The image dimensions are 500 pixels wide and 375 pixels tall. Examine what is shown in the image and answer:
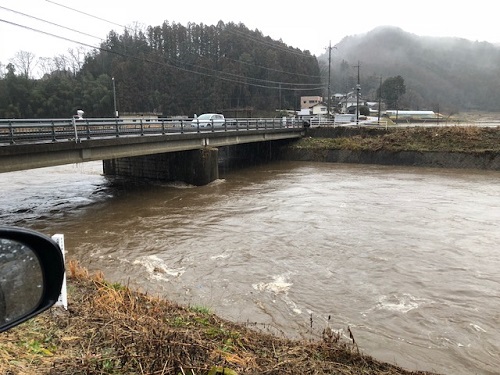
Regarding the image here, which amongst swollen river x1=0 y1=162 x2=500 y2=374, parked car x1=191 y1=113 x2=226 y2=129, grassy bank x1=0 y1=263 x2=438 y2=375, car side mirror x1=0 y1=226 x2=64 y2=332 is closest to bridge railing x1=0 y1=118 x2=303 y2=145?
parked car x1=191 y1=113 x2=226 y2=129

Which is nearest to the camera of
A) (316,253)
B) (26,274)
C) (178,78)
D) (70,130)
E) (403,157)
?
(26,274)

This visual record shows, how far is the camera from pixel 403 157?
34.1m

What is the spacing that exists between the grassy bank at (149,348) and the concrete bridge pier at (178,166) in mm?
18022

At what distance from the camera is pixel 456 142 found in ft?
109

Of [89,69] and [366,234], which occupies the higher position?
[89,69]

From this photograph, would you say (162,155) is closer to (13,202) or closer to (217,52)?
(13,202)

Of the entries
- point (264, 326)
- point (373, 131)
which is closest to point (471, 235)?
point (264, 326)

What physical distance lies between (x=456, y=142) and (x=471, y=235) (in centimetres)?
2363

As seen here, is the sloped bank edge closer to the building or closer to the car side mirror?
the car side mirror

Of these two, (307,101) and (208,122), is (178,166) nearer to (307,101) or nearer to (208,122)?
(208,122)

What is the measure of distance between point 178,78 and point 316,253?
266ft

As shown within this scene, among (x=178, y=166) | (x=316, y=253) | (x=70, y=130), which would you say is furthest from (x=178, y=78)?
(x=316, y=253)

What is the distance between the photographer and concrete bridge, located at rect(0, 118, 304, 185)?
14.5 meters

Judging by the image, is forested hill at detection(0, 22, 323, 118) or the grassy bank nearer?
the grassy bank
